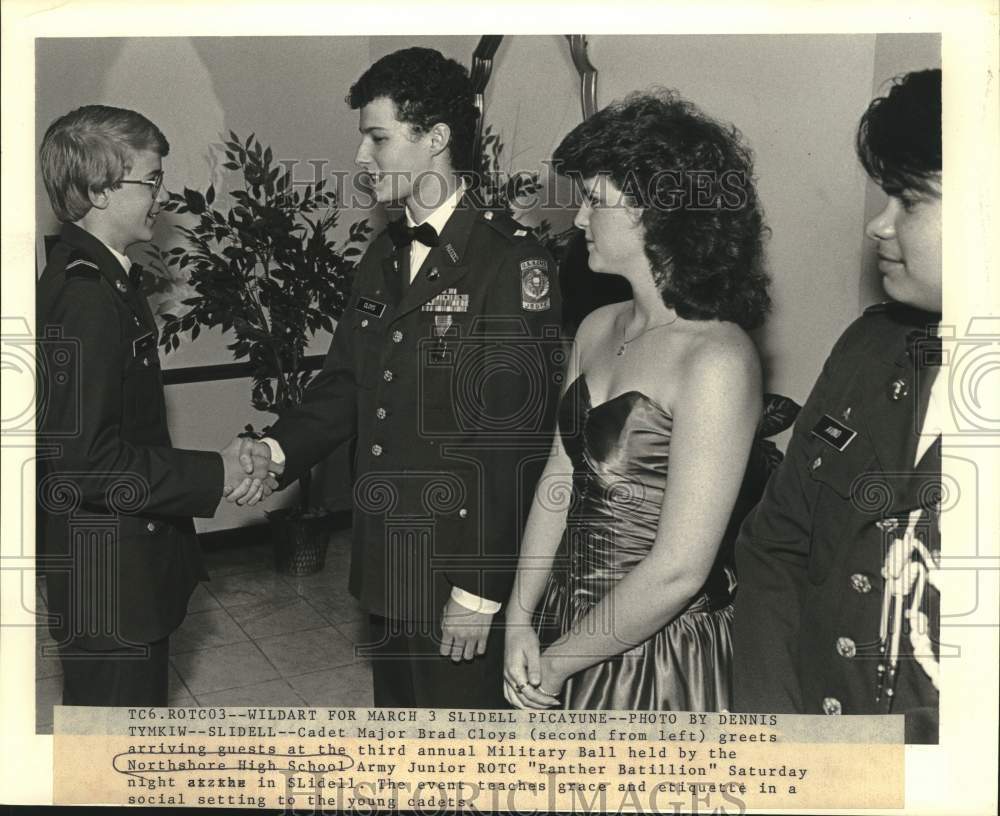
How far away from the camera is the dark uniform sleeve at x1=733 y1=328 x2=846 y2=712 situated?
6.93 feet

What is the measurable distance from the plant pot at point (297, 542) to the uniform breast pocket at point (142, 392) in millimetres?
542

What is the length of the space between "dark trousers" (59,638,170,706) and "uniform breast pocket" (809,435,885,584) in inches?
61.0

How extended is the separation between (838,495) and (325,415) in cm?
123

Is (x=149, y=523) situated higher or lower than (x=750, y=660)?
higher

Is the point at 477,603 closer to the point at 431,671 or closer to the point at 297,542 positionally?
the point at 431,671

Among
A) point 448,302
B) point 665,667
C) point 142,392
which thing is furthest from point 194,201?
point 665,667

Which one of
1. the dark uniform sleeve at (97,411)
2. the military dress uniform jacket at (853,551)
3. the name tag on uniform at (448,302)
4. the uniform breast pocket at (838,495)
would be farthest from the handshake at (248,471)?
the uniform breast pocket at (838,495)

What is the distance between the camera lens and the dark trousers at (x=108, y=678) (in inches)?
96.6

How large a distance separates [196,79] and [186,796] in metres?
1.74

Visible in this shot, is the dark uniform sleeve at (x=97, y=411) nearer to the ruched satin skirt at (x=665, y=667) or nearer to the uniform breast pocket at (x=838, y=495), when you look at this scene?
the ruched satin skirt at (x=665, y=667)

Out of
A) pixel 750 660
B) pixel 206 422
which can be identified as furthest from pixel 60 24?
pixel 750 660

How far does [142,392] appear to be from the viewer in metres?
2.43

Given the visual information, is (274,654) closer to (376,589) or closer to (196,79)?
(376,589)

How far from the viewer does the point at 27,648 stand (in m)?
2.44
